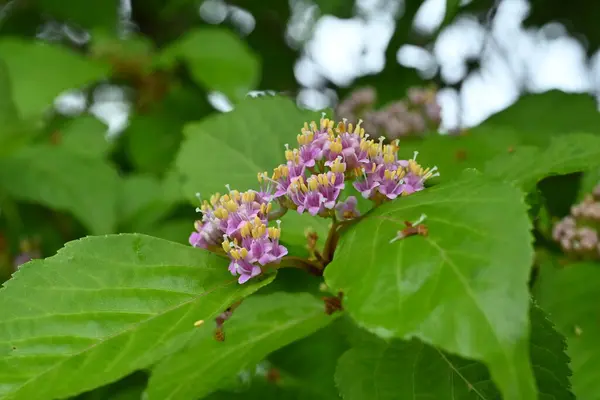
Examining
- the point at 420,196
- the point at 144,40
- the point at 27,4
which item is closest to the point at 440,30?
the point at 420,196

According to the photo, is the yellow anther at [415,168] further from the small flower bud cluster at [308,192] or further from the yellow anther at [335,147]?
the yellow anther at [335,147]

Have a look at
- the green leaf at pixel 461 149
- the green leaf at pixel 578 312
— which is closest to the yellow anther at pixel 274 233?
the green leaf at pixel 578 312

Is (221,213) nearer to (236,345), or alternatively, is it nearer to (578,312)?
(236,345)

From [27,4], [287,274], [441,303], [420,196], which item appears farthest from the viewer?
[27,4]

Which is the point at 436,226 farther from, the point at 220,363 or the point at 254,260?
the point at 220,363

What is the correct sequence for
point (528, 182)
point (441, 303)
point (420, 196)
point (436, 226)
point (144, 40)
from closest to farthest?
point (441, 303) < point (436, 226) < point (420, 196) < point (528, 182) < point (144, 40)

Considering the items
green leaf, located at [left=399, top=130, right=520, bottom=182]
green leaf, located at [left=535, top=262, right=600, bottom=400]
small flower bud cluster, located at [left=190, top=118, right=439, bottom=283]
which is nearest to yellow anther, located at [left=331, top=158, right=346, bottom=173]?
small flower bud cluster, located at [left=190, top=118, right=439, bottom=283]

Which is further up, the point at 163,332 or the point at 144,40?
the point at 163,332

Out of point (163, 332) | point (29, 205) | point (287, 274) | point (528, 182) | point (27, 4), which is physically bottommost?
point (29, 205)
